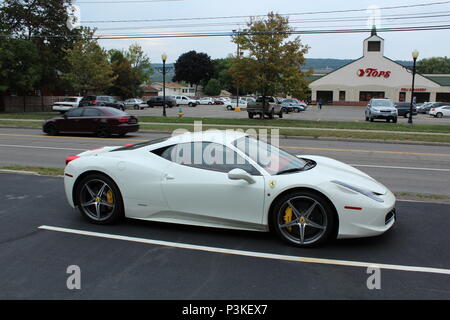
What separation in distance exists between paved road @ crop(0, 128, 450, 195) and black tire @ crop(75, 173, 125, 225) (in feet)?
17.7

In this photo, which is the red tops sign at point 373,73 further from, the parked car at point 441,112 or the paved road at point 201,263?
the paved road at point 201,263

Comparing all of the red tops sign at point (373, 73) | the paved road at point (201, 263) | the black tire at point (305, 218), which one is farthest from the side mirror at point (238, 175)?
the red tops sign at point (373, 73)

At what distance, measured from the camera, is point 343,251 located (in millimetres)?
4625

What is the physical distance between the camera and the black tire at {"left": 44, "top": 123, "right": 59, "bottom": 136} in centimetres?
1823

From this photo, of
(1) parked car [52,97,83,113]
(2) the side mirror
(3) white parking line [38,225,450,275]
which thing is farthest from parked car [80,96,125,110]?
(2) the side mirror

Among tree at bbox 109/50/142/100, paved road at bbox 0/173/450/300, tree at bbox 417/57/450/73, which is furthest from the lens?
tree at bbox 417/57/450/73

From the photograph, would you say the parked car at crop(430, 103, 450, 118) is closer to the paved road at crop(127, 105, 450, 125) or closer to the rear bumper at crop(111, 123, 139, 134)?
the paved road at crop(127, 105, 450, 125)

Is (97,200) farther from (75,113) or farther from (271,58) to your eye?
(271,58)

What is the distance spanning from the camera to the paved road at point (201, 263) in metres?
3.69

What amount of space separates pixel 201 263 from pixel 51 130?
1606cm

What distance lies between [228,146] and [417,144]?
13.6 meters

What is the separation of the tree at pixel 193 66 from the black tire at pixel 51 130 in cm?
9833
